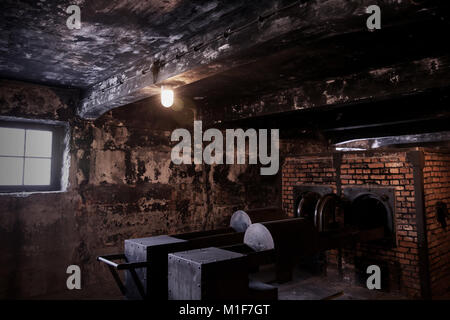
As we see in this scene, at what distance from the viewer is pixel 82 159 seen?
482cm

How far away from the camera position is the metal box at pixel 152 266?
299 centimetres

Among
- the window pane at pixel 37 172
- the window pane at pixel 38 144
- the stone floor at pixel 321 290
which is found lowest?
the stone floor at pixel 321 290

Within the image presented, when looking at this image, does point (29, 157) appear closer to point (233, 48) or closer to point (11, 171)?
point (11, 171)

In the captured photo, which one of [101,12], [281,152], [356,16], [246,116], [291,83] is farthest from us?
[281,152]

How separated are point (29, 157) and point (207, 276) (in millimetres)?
3560

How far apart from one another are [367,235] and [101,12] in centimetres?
421

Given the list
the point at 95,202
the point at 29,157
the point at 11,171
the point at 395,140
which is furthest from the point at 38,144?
the point at 395,140

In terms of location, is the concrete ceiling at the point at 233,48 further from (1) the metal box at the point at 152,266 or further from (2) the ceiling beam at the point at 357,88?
(1) the metal box at the point at 152,266

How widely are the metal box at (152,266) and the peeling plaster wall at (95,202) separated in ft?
6.23

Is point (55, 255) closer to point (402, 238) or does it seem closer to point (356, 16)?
point (356, 16)

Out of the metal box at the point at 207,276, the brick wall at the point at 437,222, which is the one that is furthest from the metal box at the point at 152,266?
the brick wall at the point at 437,222

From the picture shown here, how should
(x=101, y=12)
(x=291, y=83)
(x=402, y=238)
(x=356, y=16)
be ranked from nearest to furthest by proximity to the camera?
(x=356, y=16) < (x=101, y=12) < (x=291, y=83) < (x=402, y=238)

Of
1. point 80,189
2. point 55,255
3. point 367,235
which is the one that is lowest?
point 55,255
